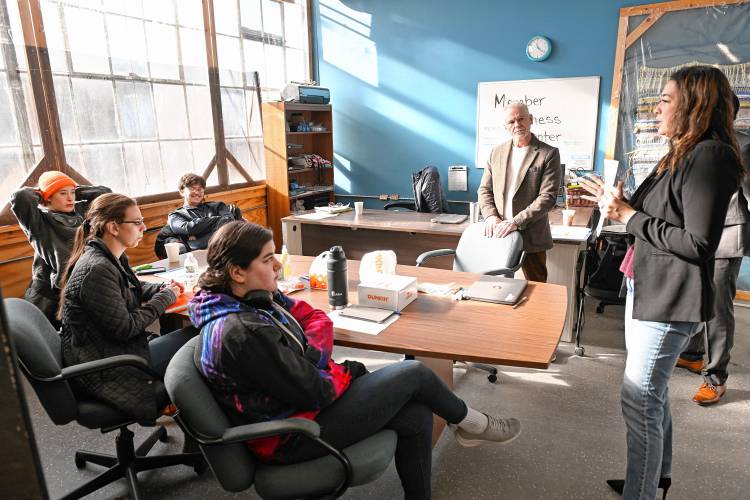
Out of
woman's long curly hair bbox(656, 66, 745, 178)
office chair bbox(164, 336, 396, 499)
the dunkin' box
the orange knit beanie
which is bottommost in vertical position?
office chair bbox(164, 336, 396, 499)

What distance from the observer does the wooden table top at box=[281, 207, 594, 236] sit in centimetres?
373

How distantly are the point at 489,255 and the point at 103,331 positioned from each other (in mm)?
1968

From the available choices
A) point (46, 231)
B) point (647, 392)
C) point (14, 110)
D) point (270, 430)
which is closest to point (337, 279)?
point (270, 430)

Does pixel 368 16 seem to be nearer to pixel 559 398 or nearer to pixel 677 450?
pixel 559 398

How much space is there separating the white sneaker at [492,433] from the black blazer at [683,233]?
684 mm

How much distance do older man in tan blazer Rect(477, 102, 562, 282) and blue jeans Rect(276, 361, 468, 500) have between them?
4.71 ft

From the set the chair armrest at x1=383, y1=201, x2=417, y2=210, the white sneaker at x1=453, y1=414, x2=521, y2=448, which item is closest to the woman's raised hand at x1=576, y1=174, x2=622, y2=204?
the white sneaker at x1=453, y1=414, x2=521, y2=448

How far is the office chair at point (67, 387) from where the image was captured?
1.55 meters

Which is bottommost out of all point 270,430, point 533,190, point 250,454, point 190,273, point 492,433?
point 492,433

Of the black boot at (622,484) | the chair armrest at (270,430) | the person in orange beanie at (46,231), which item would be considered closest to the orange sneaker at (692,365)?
the black boot at (622,484)

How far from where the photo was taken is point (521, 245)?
277 centimetres

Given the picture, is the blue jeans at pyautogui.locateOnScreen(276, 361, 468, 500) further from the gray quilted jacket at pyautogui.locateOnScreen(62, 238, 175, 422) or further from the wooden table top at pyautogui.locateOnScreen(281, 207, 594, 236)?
the wooden table top at pyautogui.locateOnScreen(281, 207, 594, 236)

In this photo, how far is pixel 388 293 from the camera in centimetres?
197

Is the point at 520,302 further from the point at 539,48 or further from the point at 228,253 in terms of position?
the point at 539,48
